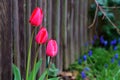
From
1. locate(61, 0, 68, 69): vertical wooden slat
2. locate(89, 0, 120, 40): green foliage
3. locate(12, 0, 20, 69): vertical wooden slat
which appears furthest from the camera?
locate(89, 0, 120, 40): green foliage

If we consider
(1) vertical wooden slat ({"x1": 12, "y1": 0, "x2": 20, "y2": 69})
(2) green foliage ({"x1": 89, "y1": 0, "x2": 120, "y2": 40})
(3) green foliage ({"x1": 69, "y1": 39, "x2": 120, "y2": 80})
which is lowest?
(3) green foliage ({"x1": 69, "y1": 39, "x2": 120, "y2": 80})

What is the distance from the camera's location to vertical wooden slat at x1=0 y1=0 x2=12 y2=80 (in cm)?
325

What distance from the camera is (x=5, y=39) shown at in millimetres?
3289

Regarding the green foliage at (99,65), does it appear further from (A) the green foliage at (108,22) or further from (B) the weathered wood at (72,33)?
(A) the green foliage at (108,22)

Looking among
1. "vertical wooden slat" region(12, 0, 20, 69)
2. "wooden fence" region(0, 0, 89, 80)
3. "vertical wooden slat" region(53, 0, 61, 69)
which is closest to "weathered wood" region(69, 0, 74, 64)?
"wooden fence" region(0, 0, 89, 80)

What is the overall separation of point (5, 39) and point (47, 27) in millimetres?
1234

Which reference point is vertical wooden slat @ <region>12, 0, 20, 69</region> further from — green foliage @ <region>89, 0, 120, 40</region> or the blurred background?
green foliage @ <region>89, 0, 120, 40</region>

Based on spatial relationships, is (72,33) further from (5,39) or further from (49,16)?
(5,39)

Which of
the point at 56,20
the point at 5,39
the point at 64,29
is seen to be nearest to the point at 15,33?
the point at 5,39

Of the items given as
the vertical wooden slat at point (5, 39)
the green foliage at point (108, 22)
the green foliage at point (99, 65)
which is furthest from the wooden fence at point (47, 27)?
the green foliage at point (108, 22)

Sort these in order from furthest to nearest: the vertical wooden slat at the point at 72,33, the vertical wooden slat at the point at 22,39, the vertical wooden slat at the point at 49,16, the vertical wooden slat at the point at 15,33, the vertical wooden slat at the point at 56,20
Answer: the vertical wooden slat at the point at 72,33
the vertical wooden slat at the point at 56,20
the vertical wooden slat at the point at 49,16
the vertical wooden slat at the point at 22,39
the vertical wooden slat at the point at 15,33

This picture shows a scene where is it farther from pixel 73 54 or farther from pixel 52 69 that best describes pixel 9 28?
pixel 73 54

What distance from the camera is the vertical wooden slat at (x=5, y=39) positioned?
3248 millimetres

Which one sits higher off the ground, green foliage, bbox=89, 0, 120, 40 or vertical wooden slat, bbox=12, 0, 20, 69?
vertical wooden slat, bbox=12, 0, 20, 69
